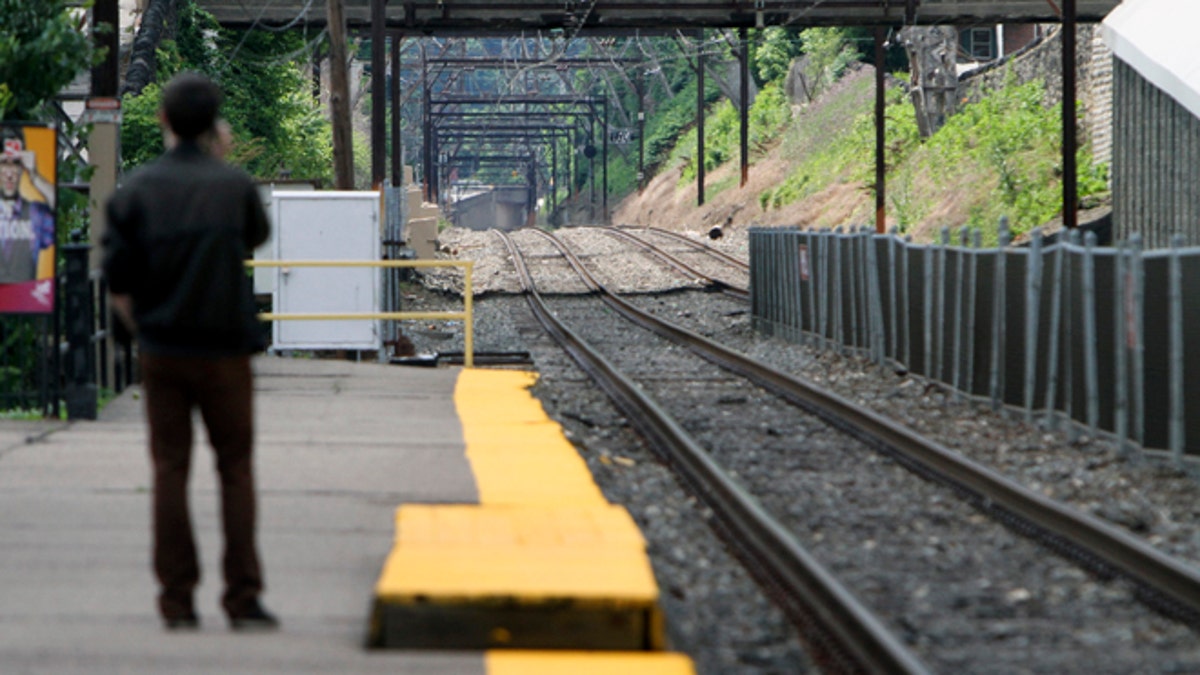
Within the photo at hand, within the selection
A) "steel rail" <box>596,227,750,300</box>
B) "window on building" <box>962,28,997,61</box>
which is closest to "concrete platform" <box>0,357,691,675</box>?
"steel rail" <box>596,227,750,300</box>

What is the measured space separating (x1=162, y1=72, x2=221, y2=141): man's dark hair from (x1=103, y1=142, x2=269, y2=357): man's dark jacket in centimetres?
5

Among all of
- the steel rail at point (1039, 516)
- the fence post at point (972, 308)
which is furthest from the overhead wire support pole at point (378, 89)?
the steel rail at point (1039, 516)

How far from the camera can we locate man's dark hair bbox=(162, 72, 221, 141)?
4840mm

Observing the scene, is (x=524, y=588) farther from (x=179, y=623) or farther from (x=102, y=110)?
(x=102, y=110)

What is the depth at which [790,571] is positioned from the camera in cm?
651

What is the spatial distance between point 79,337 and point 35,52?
11.0 ft

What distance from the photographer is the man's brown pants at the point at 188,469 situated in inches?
193

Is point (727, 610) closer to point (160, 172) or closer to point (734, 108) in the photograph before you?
point (160, 172)

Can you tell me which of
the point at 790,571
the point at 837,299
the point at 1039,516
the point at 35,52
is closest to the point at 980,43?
the point at 837,299

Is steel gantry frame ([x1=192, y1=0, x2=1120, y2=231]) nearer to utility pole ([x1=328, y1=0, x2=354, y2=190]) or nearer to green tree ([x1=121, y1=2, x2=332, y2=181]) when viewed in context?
green tree ([x1=121, y1=2, x2=332, y2=181])

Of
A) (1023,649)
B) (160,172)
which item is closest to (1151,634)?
(1023,649)

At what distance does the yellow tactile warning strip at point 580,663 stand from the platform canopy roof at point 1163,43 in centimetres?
1543

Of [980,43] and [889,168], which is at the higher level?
[980,43]

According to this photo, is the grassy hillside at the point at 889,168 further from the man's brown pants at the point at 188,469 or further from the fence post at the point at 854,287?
the man's brown pants at the point at 188,469
